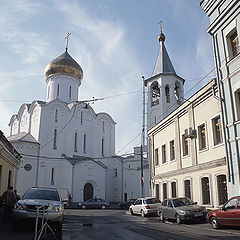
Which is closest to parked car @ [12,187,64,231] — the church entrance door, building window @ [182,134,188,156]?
building window @ [182,134,188,156]

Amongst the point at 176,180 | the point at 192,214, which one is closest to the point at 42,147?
the point at 176,180

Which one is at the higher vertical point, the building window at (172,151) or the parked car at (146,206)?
the building window at (172,151)

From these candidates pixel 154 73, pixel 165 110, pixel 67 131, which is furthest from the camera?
pixel 67 131

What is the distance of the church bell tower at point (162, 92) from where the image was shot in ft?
95.3

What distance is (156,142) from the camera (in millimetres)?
24766

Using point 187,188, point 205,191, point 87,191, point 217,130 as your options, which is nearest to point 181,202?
point 205,191

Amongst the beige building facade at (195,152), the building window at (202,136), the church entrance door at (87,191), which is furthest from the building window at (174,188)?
the church entrance door at (87,191)

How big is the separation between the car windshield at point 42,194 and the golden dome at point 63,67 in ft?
110

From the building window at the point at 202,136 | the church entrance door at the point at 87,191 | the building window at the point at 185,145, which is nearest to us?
the building window at the point at 202,136

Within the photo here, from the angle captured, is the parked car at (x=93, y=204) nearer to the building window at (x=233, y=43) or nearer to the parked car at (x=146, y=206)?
the parked car at (x=146, y=206)

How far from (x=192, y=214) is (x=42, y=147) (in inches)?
1058

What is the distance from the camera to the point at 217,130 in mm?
15812

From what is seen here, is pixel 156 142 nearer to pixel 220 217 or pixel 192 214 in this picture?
pixel 192 214

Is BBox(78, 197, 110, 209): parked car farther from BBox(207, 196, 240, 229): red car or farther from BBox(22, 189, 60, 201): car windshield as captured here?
BBox(207, 196, 240, 229): red car
